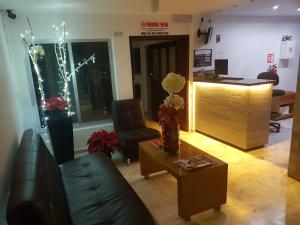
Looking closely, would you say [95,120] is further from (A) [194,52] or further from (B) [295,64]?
(B) [295,64]

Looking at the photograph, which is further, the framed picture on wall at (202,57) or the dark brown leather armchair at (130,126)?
the framed picture on wall at (202,57)

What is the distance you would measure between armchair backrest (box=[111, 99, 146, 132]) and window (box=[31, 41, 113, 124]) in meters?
0.57

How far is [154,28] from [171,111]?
2.32 m

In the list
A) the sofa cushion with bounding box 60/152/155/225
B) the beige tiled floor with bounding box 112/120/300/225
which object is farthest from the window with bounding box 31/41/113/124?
the sofa cushion with bounding box 60/152/155/225

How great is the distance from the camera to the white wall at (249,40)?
4977 millimetres

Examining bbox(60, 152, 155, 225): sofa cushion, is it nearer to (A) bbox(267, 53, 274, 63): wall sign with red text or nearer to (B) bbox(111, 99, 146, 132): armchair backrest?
(B) bbox(111, 99, 146, 132): armchair backrest

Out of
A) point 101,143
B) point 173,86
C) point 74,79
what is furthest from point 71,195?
point 74,79

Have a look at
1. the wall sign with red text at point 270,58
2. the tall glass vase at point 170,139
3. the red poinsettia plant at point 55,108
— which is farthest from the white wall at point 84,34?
the wall sign with red text at point 270,58

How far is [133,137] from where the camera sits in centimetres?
331

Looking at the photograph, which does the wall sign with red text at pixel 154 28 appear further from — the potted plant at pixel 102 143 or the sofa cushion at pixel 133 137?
the potted plant at pixel 102 143

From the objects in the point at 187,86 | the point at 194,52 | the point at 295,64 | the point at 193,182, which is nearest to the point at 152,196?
the point at 193,182

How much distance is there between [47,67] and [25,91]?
612mm

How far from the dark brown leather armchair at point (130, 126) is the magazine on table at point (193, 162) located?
1.21m

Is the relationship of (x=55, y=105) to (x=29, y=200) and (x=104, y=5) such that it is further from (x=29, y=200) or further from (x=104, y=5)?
(x=29, y=200)
